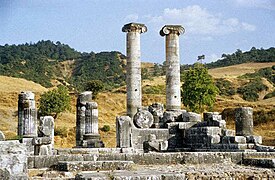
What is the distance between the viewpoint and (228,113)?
48031 mm

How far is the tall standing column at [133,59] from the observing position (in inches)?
952

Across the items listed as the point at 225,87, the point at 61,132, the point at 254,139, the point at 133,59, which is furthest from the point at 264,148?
the point at 225,87

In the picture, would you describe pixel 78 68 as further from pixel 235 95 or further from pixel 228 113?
pixel 228 113

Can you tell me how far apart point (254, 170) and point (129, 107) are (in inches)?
542

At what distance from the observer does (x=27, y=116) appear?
18.8 meters

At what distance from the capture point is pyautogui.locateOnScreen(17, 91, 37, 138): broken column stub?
18625 mm

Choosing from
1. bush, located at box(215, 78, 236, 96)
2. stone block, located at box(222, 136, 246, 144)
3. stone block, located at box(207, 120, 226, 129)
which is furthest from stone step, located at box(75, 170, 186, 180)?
bush, located at box(215, 78, 236, 96)

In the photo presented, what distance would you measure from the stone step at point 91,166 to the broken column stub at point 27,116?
822 cm

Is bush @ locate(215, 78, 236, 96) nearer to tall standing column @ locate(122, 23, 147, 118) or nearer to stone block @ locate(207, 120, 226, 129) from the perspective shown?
tall standing column @ locate(122, 23, 147, 118)

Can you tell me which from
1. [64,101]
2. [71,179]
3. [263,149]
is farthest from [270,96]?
[71,179]

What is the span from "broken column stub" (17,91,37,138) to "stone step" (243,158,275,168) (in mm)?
9599

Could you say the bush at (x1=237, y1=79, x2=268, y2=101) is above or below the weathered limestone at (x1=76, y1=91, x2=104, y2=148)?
above

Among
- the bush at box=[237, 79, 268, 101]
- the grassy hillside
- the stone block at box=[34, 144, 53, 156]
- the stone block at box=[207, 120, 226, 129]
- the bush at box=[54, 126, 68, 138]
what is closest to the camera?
the stone block at box=[34, 144, 53, 156]

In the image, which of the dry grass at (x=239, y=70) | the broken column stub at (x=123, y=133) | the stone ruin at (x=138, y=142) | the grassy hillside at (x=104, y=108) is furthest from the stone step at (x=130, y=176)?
the dry grass at (x=239, y=70)
